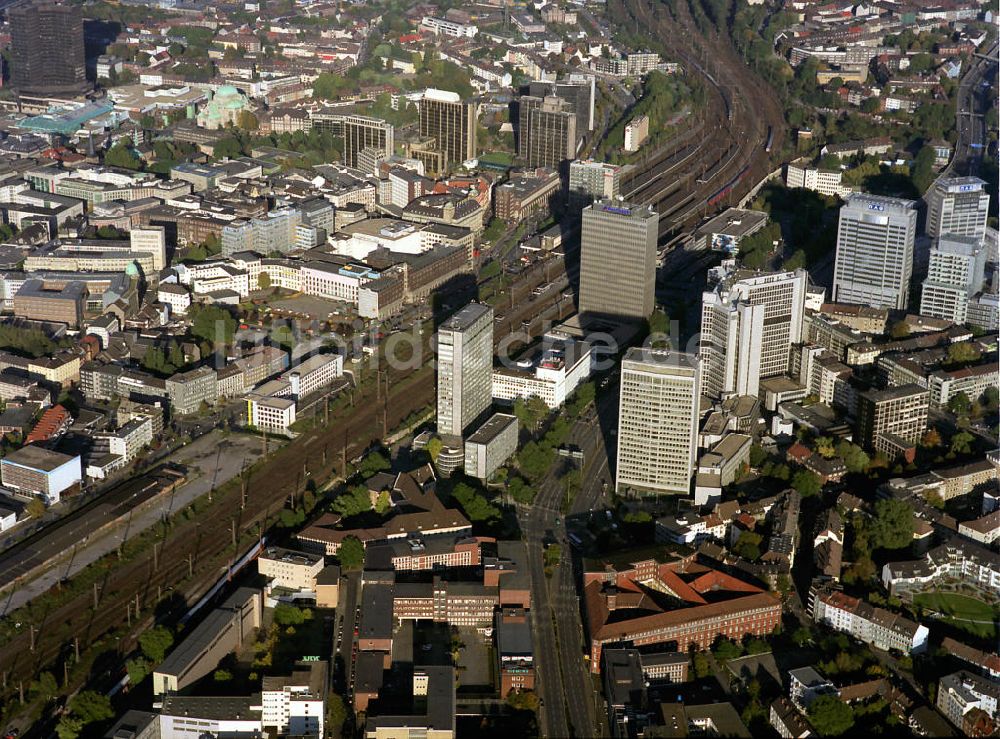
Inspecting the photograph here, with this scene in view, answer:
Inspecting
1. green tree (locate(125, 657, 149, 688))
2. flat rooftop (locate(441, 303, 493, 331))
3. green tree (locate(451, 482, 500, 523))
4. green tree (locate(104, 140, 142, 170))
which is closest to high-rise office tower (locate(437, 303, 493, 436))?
flat rooftop (locate(441, 303, 493, 331))

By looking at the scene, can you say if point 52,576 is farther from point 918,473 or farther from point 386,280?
point 918,473

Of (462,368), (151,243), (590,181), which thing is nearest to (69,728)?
(462,368)

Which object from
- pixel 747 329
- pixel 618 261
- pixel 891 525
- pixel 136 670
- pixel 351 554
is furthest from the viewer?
pixel 618 261

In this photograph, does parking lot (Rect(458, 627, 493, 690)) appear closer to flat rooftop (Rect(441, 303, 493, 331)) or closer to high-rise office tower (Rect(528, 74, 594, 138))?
flat rooftop (Rect(441, 303, 493, 331))

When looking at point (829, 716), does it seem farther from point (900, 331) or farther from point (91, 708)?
point (900, 331)

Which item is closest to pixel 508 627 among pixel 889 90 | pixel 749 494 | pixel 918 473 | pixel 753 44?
pixel 749 494

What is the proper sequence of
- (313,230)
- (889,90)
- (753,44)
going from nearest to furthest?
(313,230)
(889,90)
(753,44)
